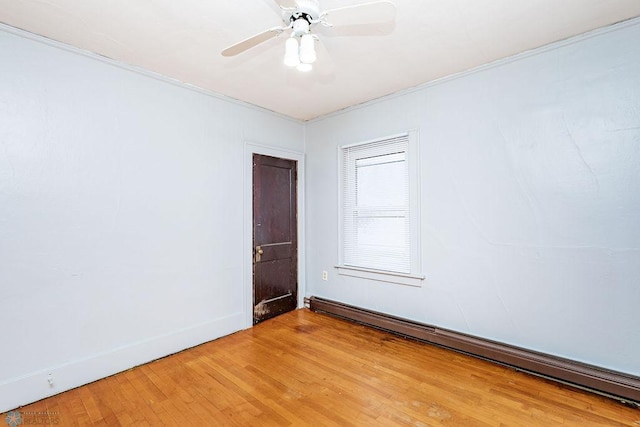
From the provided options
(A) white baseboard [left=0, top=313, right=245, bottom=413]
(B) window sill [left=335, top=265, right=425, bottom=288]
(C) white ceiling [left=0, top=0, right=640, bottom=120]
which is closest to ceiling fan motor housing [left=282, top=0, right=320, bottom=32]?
(C) white ceiling [left=0, top=0, right=640, bottom=120]

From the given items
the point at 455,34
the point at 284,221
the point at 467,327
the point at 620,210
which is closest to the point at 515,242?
the point at 620,210

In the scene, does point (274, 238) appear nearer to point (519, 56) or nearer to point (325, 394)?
point (325, 394)

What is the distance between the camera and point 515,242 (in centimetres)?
267

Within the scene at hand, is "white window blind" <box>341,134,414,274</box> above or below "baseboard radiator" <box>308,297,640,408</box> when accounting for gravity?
above

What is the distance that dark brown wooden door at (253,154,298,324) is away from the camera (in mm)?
3783

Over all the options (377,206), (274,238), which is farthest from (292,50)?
(274,238)

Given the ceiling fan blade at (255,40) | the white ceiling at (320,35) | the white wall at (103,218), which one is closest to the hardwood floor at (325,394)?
the white wall at (103,218)

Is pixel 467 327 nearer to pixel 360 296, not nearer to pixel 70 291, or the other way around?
pixel 360 296

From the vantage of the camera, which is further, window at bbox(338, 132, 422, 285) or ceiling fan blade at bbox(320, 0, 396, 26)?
window at bbox(338, 132, 422, 285)

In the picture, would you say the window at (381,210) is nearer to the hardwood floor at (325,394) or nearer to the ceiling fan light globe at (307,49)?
the hardwood floor at (325,394)

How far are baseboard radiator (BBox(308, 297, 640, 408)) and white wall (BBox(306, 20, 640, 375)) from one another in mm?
88

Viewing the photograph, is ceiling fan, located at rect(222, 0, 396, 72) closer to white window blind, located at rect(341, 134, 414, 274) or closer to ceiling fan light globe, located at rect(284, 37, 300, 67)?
ceiling fan light globe, located at rect(284, 37, 300, 67)

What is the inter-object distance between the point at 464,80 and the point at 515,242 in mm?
1605

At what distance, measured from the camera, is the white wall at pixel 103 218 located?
7.24 feet
